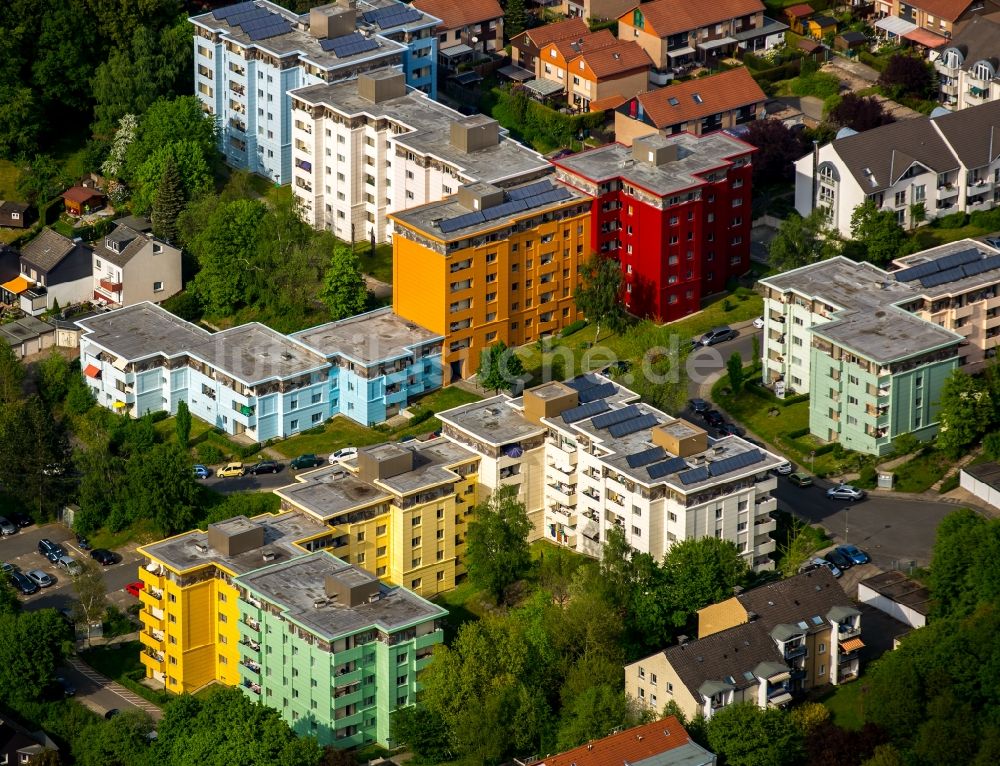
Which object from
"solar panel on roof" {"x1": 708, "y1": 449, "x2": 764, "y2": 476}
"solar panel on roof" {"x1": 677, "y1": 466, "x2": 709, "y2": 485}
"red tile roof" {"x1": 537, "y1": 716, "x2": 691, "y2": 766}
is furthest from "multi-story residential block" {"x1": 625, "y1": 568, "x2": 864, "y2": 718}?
"solar panel on roof" {"x1": 708, "y1": 449, "x2": 764, "y2": 476}

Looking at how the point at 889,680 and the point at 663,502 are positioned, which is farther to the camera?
the point at 663,502

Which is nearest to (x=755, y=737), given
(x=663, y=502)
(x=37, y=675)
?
(x=663, y=502)

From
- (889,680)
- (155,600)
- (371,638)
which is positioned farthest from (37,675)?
(889,680)

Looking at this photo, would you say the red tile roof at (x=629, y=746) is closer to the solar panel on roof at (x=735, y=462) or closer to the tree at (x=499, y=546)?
the tree at (x=499, y=546)

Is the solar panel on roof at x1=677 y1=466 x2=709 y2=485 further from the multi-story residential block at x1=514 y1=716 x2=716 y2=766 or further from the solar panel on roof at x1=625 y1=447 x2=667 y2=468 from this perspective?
the multi-story residential block at x1=514 y1=716 x2=716 y2=766

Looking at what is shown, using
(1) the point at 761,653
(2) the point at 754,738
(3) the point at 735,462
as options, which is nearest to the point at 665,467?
(3) the point at 735,462

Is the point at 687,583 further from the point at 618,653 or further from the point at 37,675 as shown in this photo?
the point at 37,675

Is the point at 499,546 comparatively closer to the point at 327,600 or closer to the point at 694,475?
the point at 694,475
